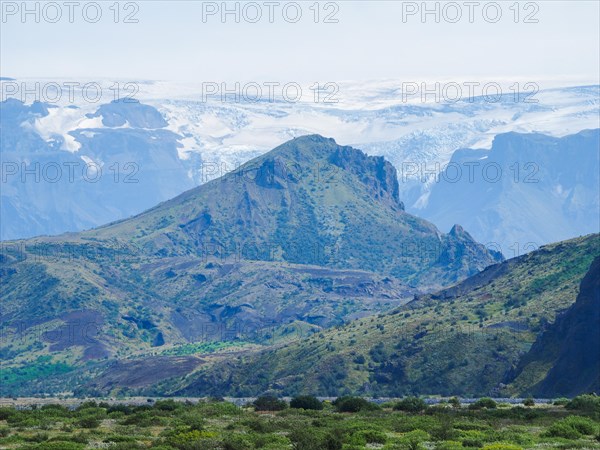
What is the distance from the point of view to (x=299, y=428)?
97.1 meters

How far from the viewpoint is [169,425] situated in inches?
4097

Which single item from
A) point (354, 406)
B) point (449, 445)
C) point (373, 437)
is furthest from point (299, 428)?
point (354, 406)

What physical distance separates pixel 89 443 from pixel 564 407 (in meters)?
54.2

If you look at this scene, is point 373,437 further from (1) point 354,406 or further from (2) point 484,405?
(2) point 484,405

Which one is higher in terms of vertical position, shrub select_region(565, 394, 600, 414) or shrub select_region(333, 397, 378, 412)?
shrub select_region(333, 397, 378, 412)

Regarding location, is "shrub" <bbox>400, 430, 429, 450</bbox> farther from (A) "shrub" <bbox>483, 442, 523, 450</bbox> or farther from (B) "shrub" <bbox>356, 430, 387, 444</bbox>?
(A) "shrub" <bbox>483, 442, 523, 450</bbox>

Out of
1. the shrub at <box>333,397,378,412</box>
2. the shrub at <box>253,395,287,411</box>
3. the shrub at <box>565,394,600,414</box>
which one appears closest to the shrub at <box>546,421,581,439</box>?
the shrub at <box>565,394,600,414</box>

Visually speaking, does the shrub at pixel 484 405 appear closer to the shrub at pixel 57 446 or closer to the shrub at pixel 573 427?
the shrub at pixel 573 427

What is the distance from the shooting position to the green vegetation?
8875cm

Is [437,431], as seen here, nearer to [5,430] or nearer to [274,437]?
[274,437]

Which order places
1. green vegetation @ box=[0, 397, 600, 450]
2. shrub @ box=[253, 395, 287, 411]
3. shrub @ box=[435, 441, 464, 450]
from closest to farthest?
shrub @ box=[435, 441, 464, 450] < green vegetation @ box=[0, 397, 600, 450] < shrub @ box=[253, 395, 287, 411]

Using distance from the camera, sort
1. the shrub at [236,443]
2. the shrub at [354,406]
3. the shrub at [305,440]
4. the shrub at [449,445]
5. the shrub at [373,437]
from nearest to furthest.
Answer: the shrub at [305,440] < the shrub at [449,445] < the shrub at [236,443] < the shrub at [373,437] < the shrub at [354,406]

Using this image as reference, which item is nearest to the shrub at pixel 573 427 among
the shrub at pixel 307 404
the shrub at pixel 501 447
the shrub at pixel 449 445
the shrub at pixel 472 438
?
the shrub at pixel 472 438

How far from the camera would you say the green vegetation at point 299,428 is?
88.8 meters
